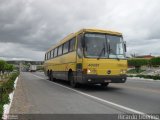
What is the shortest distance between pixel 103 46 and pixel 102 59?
783 millimetres

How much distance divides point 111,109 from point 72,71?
8945mm

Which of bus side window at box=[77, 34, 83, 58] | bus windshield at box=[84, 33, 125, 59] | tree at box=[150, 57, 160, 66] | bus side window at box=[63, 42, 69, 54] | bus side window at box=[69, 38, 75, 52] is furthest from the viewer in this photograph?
tree at box=[150, 57, 160, 66]

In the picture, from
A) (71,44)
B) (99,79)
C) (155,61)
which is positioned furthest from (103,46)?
(155,61)

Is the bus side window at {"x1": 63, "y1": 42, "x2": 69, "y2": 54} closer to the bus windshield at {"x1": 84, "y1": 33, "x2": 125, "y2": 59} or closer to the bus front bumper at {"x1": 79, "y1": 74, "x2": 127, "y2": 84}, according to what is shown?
the bus windshield at {"x1": 84, "y1": 33, "x2": 125, "y2": 59}

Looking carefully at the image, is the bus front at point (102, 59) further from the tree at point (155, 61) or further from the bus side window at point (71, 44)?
the tree at point (155, 61)

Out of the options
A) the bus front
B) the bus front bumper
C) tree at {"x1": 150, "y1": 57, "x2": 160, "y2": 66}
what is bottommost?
the bus front bumper

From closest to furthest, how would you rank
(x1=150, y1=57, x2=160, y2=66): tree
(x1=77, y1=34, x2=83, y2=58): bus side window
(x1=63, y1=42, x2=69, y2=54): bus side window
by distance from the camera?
(x1=77, y1=34, x2=83, y2=58): bus side window, (x1=63, y1=42, x2=69, y2=54): bus side window, (x1=150, y1=57, x2=160, y2=66): tree

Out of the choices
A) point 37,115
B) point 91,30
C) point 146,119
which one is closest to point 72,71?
point 91,30

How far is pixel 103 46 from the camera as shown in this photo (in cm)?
1702

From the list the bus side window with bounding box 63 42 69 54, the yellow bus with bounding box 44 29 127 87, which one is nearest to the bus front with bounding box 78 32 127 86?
the yellow bus with bounding box 44 29 127 87

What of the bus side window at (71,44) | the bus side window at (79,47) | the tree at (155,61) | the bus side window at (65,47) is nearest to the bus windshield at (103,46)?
the bus side window at (79,47)

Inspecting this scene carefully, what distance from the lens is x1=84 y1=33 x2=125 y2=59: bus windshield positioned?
16.8 meters

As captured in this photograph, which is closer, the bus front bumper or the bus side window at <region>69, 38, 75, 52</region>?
the bus front bumper

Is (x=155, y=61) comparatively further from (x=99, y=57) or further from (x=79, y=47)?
(x=99, y=57)
